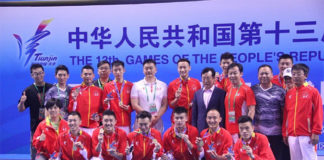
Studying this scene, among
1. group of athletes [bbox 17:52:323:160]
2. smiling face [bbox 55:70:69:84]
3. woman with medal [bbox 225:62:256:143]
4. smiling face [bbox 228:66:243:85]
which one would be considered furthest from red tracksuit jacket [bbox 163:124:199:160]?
smiling face [bbox 55:70:69:84]

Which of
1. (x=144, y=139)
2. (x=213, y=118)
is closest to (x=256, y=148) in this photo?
(x=213, y=118)

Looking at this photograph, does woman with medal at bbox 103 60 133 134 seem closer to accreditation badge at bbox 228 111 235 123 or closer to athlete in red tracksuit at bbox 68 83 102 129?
athlete in red tracksuit at bbox 68 83 102 129

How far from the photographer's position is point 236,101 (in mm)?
5273

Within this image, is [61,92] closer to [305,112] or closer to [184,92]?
[184,92]

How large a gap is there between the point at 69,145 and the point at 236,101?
220 cm

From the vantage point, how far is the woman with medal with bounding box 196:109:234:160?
5.11m

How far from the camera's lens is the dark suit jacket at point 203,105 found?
5.39 m

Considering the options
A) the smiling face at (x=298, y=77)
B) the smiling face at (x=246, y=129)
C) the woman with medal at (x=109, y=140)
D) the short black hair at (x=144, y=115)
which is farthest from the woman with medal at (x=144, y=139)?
the smiling face at (x=298, y=77)

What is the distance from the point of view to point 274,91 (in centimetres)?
528

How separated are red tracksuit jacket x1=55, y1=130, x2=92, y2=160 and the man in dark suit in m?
1.46

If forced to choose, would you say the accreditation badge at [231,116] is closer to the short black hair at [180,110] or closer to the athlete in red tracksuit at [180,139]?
the athlete in red tracksuit at [180,139]

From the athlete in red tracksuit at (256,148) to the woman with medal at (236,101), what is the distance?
33cm

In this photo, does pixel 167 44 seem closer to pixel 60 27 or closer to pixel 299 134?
pixel 60 27

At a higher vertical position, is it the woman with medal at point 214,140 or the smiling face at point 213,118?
the smiling face at point 213,118
